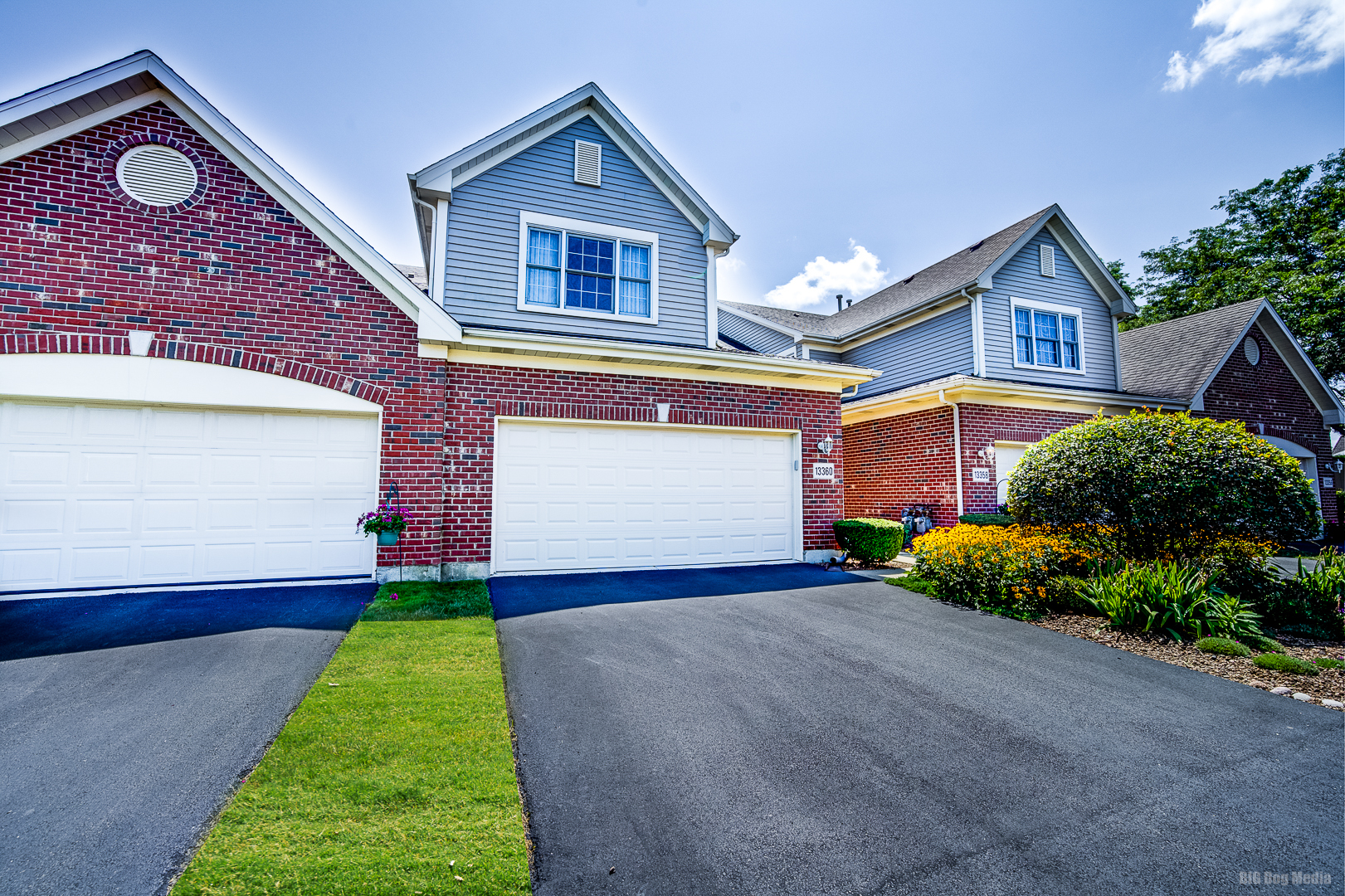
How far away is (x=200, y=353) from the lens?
7.33 metres

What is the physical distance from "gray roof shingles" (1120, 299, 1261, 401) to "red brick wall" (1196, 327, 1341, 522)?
46 centimetres

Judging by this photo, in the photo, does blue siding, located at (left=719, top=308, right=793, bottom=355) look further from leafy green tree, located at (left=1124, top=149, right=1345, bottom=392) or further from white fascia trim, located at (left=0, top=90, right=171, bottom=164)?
leafy green tree, located at (left=1124, top=149, right=1345, bottom=392)

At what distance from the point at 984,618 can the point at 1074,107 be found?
8593 mm

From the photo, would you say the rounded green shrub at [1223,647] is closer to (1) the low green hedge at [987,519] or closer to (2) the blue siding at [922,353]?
(1) the low green hedge at [987,519]

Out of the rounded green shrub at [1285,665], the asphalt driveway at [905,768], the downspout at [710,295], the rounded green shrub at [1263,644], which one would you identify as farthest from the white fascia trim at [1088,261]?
the asphalt driveway at [905,768]

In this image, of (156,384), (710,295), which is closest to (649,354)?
(710,295)

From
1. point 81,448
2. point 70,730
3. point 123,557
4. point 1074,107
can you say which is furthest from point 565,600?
point 1074,107

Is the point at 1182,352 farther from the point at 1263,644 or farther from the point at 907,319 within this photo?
the point at 1263,644

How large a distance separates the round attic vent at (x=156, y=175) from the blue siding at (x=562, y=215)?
334 centimetres

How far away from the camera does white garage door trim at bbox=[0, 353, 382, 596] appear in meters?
6.88

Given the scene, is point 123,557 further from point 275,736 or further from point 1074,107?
point 1074,107

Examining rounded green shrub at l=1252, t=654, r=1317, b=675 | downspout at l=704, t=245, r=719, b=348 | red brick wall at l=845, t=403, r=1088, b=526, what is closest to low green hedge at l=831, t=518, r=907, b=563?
red brick wall at l=845, t=403, r=1088, b=526

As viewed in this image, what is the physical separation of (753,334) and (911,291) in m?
4.62

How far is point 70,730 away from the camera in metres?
3.48
